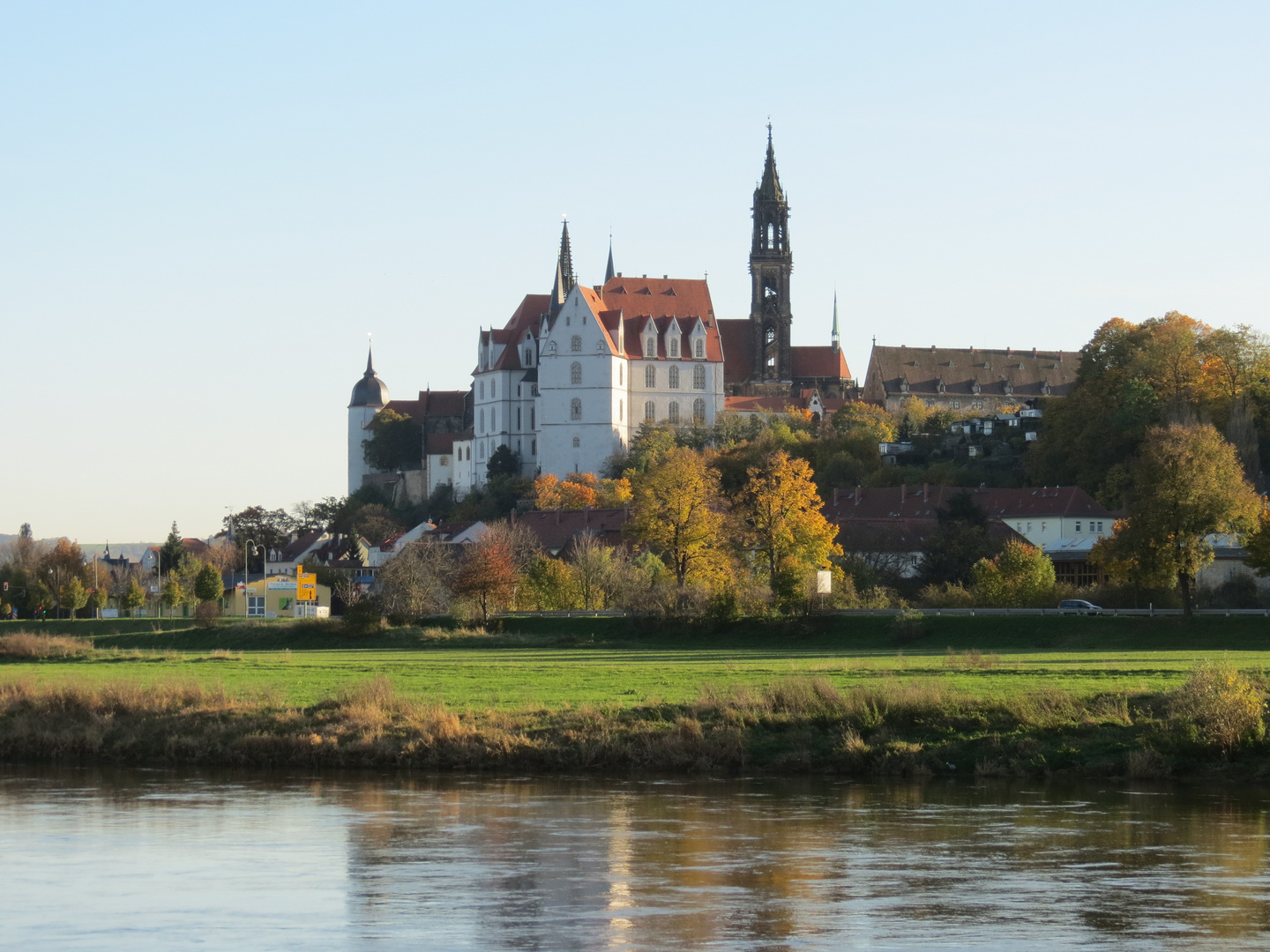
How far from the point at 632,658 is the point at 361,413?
390ft

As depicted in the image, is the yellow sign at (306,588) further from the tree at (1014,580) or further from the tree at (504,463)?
the tree at (504,463)

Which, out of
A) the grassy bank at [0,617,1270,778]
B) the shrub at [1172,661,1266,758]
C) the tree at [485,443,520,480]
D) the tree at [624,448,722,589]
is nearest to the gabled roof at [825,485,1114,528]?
the tree at [624,448,722,589]

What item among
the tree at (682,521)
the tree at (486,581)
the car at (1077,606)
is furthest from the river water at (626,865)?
the tree at (682,521)

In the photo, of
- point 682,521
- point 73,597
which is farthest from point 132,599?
point 682,521

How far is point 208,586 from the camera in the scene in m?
90.3

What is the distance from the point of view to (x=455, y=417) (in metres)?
157

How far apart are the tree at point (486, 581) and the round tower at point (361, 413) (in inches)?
3640

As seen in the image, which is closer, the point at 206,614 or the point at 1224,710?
the point at 1224,710

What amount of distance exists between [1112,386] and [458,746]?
75764 millimetres

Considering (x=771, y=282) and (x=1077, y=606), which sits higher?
(x=771, y=282)

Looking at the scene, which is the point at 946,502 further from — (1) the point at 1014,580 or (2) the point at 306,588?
(2) the point at 306,588

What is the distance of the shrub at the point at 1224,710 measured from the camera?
2780 cm

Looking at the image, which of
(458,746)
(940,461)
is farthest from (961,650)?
(940,461)

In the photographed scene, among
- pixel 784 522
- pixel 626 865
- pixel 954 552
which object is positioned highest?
pixel 784 522
